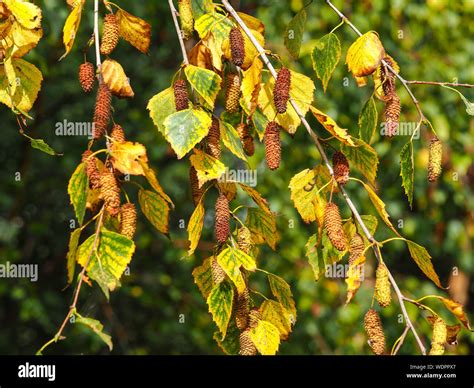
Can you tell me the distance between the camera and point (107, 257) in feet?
3.04

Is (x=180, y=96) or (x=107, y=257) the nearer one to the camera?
(x=107, y=257)

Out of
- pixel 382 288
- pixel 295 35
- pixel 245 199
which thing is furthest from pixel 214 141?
pixel 245 199

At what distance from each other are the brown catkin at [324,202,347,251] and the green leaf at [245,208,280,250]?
14 cm

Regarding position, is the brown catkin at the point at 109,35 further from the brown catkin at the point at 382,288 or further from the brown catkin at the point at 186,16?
the brown catkin at the point at 382,288

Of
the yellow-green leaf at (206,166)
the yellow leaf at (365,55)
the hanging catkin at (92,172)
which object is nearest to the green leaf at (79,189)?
the hanging catkin at (92,172)

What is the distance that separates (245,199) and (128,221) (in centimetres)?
195

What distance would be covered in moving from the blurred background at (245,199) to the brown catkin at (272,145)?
1900mm

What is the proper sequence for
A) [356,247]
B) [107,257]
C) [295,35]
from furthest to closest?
[295,35] → [356,247] → [107,257]

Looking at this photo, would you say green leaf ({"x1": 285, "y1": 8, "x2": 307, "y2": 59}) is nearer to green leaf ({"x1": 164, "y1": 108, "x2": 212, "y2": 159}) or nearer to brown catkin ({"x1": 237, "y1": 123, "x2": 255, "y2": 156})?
brown catkin ({"x1": 237, "y1": 123, "x2": 255, "y2": 156})

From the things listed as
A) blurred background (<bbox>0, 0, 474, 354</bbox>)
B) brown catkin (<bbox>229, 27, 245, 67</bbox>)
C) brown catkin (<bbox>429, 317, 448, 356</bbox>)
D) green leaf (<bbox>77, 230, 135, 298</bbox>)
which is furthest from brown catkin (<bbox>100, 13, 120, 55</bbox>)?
blurred background (<bbox>0, 0, 474, 354</bbox>)

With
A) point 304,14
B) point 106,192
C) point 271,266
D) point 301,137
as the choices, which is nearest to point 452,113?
point 301,137

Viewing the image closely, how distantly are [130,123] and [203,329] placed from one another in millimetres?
742

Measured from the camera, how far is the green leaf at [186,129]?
94cm

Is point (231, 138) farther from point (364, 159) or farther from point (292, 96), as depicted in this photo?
point (364, 159)
